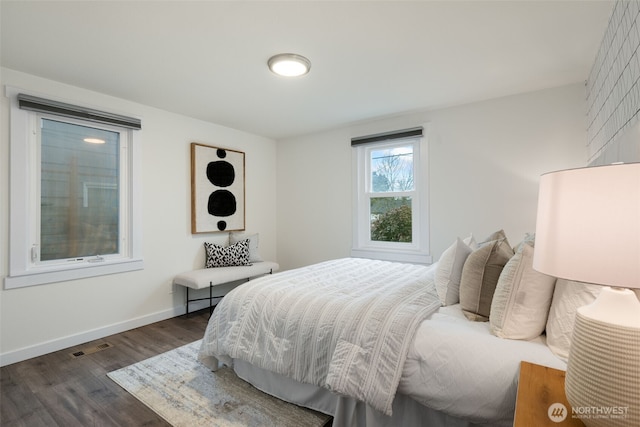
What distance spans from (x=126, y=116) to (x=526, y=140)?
4039mm

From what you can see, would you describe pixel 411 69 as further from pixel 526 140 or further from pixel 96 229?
pixel 96 229

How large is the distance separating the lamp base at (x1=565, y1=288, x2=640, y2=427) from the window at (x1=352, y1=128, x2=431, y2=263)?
2748 millimetres

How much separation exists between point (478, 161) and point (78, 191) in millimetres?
4049

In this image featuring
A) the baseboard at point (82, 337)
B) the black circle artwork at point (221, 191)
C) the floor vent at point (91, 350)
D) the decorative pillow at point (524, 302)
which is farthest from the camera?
the black circle artwork at point (221, 191)

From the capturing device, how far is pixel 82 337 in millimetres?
2916

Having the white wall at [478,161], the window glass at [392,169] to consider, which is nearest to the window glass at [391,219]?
the window glass at [392,169]

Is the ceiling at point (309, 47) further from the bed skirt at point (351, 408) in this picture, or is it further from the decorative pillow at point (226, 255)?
the bed skirt at point (351, 408)

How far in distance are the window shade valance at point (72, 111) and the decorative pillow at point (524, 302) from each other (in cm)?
358

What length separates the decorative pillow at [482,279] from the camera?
164 centimetres

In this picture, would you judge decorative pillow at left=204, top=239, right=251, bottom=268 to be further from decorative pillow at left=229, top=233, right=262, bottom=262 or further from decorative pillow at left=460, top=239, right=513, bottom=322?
decorative pillow at left=460, top=239, right=513, bottom=322

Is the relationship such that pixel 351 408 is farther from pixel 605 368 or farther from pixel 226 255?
pixel 226 255

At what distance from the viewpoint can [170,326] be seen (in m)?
3.36

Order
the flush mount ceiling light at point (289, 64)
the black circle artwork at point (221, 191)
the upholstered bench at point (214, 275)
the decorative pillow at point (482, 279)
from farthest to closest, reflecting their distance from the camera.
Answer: the black circle artwork at point (221, 191), the upholstered bench at point (214, 275), the flush mount ceiling light at point (289, 64), the decorative pillow at point (482, 279)

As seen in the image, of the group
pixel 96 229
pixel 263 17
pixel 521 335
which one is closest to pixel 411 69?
pixel 263 17
